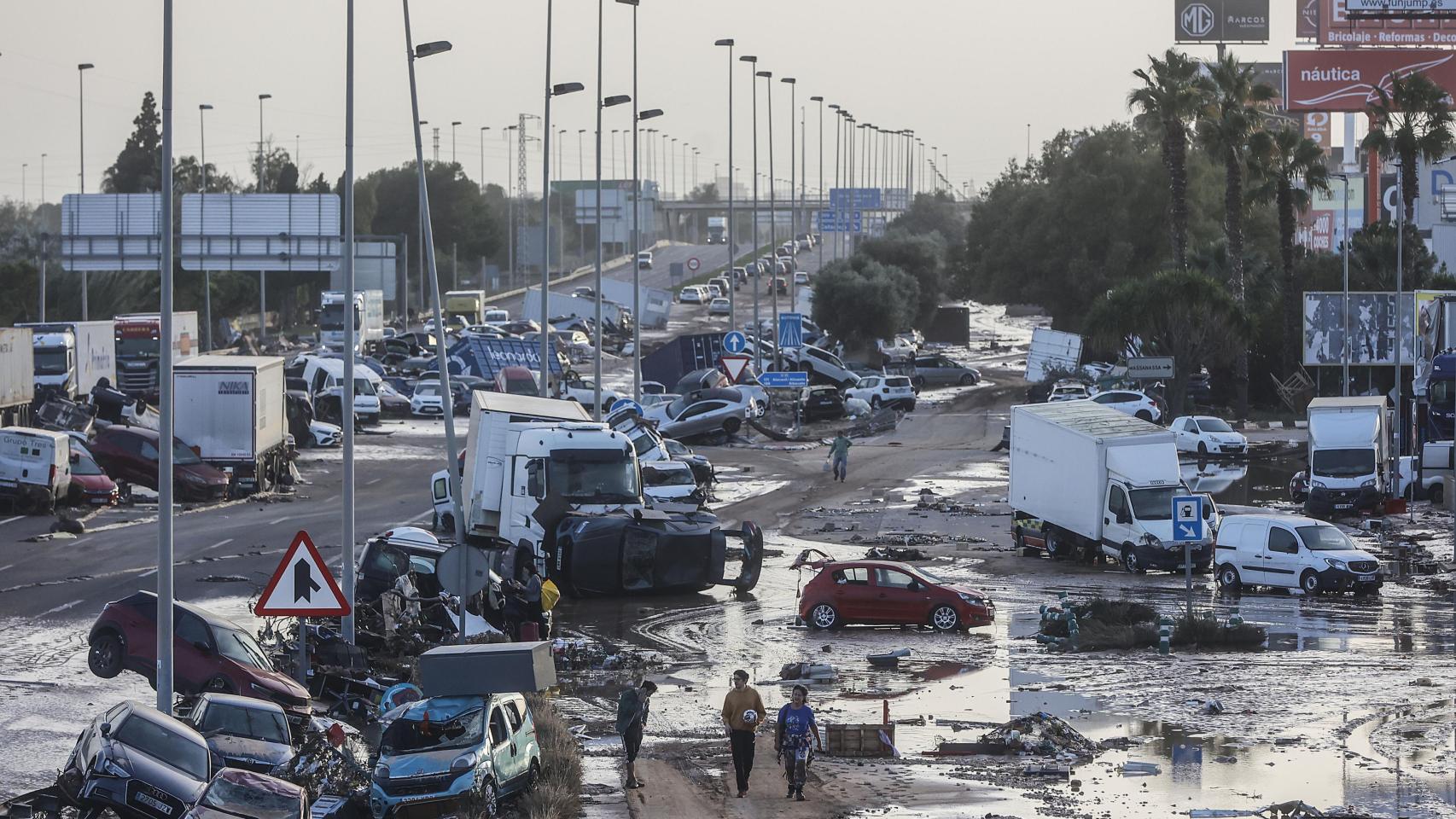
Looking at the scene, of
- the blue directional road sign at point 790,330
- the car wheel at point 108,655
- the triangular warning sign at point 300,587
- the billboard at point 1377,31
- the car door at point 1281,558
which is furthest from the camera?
the billboard at point 1377,31

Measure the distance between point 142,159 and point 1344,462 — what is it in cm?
10463

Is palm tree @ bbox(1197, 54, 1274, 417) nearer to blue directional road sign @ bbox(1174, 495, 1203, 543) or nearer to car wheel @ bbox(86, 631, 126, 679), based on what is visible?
blue directional road sign @ bbox(1174, 495, 1203, 543)

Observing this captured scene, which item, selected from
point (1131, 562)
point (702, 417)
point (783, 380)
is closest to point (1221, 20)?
point (702, 417)

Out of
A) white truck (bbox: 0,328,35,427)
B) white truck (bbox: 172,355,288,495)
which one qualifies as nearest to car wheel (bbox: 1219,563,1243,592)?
white truck (bbox: 172,355,288,495)

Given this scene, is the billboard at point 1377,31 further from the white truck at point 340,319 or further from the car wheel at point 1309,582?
the car wheel at point 1309,582

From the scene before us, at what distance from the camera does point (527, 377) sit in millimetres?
61656

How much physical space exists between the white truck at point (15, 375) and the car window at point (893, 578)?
32.5 m

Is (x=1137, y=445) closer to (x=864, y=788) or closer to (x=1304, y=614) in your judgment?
(x=1304, y=614)

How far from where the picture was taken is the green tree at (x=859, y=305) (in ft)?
296

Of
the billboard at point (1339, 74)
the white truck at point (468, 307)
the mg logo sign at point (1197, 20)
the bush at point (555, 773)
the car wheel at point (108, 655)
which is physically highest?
the mg logo sign at point (1197, 20)

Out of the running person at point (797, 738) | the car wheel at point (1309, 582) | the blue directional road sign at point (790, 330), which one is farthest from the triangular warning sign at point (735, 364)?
the running person at point (797, 738)

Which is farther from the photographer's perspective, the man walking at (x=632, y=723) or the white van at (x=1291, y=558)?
the white van at (x=1291, y=558)

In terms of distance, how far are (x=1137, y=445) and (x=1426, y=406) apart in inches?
680

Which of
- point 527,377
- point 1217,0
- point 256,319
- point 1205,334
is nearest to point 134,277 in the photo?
point 256,319
